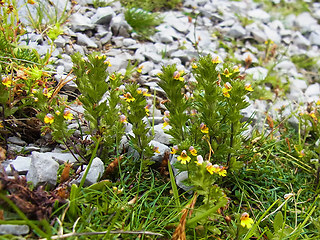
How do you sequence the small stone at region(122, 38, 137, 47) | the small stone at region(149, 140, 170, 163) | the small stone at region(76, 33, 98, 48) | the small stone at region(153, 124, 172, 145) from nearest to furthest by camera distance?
the small stone at region(149, 140, 170, 163) → the small stone at region(153, 124, 172, 145) → the small stone at region(76, 33, 98, 48) → the small stone at region(122, 38, 137, 47)

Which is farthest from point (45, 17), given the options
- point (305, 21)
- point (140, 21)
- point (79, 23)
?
point (305, 21)

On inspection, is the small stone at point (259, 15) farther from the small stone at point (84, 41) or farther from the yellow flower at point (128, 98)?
the yellow flower at point (128, 98)

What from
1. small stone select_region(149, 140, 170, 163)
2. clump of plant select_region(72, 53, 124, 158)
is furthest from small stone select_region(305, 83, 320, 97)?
clump of plant select_region(72, 53, 124, 158)

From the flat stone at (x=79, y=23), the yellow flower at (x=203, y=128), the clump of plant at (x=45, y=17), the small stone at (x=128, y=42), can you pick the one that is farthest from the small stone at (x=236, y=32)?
the yellow flower at (x=203, y=128)

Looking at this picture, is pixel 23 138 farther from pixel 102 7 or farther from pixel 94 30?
pixel 102 7

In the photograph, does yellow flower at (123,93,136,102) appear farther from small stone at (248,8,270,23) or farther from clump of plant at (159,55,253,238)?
small stone at (248,8,270,23)

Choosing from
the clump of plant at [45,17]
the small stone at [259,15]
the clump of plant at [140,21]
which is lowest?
the small stone at [259,15]

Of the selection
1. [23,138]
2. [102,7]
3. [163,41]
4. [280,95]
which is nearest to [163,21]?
[163,41]

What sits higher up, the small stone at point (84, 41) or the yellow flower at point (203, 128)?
the small stone at point (84, 41)
